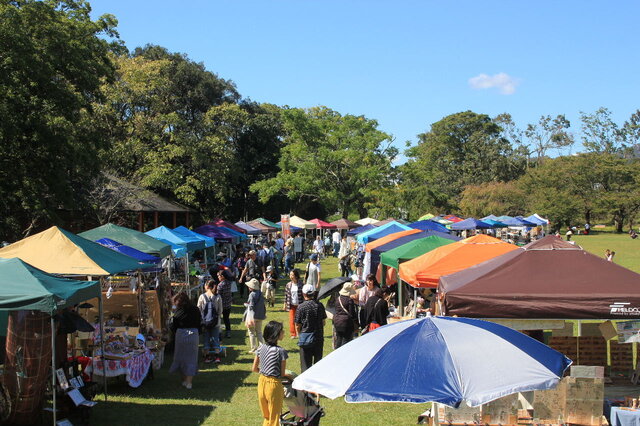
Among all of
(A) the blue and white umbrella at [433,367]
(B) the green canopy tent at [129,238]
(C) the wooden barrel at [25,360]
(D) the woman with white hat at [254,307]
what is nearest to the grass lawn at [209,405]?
(D) the woman with white hat at [254,307]

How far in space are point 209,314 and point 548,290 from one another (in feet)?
18.7

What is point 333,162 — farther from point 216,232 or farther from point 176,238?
point 176,238

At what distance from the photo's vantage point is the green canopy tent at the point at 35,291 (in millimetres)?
6305

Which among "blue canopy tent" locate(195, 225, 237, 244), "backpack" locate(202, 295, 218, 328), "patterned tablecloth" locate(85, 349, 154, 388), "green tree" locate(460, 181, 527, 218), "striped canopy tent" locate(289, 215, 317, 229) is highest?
"green tree" locate(460, 181, 527, 218)

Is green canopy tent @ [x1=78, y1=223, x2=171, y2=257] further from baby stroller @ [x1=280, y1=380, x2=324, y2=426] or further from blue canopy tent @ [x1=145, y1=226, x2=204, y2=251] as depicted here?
baby stroller @ [x1=280, y1=380, x2=324, y2=426]

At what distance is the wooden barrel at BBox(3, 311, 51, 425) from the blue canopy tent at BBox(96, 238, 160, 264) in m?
5.25

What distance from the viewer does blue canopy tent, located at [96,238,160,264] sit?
39.8 feet

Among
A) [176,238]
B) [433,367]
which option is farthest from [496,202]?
[433,367]

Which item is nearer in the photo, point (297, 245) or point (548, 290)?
point (548, 290)

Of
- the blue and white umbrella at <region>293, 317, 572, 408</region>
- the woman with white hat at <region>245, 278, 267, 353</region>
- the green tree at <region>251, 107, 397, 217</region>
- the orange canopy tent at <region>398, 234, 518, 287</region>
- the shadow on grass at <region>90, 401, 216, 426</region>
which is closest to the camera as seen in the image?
the blue and white umbrella at <region>293, 317, 572, 408</region>

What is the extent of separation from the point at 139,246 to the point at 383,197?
2924 centimetres

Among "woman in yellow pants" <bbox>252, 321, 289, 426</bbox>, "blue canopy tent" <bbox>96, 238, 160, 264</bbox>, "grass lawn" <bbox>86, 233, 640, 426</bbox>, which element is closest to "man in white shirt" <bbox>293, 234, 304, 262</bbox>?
"blue canopy tent" <bbox>96, 238, 160, 264</bbox>

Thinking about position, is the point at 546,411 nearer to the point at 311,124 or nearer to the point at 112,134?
the point at 112,134

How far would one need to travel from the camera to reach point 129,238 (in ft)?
42.5
